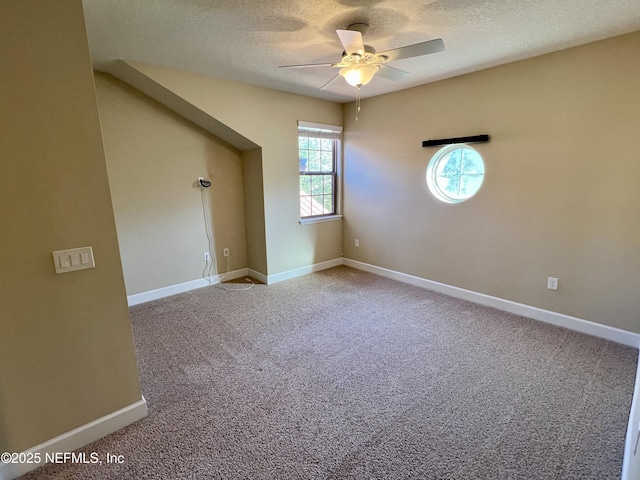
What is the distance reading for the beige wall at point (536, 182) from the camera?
2.50 meters

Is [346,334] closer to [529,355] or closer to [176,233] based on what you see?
[529,355]

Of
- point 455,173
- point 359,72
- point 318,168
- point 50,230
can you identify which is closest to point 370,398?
point 50,230

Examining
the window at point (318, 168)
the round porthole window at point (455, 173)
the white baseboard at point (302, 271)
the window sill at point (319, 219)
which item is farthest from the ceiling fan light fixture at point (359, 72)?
the white baseboard at point (302, 271)

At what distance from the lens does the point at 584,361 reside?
239cm

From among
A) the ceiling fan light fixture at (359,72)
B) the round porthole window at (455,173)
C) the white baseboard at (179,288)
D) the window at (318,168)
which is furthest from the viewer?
the window at (318,168)

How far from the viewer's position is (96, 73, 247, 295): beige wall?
323 centimetres

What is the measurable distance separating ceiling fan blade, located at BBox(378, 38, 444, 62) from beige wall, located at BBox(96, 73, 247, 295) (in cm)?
255

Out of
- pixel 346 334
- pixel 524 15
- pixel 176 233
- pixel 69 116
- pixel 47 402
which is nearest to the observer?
pixel 69 116

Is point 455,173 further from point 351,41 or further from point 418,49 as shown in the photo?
point 351,41

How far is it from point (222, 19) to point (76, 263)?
1.77 m

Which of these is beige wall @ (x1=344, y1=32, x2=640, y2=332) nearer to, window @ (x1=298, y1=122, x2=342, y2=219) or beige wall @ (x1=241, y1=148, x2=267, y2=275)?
window @ (x1=298, y1=122, x2=342, y2=219)

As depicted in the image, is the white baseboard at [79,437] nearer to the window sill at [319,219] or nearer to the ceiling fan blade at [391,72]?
the ceiling fan blade at [391,72]

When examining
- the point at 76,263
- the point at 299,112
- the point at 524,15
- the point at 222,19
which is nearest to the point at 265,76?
the point at 299,112

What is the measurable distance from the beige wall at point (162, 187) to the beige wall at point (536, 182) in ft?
7.23
